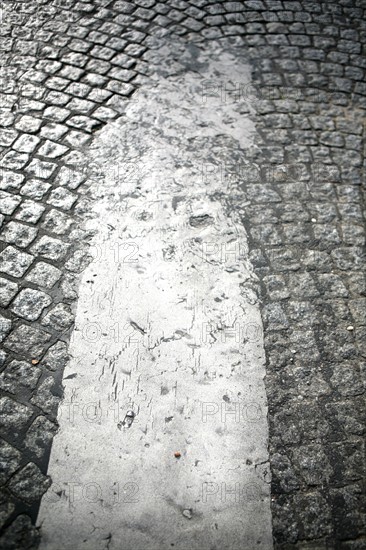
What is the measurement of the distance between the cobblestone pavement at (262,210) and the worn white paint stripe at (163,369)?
139 millimetres

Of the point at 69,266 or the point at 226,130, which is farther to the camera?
the point at 226,130

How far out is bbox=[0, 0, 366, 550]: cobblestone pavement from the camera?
310cm

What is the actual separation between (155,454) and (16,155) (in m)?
3.13

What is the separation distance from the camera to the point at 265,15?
6.19 m

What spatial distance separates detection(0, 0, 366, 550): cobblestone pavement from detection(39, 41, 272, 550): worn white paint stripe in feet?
0.46

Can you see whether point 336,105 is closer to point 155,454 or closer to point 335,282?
point 335,282

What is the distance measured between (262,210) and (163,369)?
Answer: 72.5 inches

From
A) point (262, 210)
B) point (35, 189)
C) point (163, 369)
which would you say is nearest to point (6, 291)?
point (35, 189)

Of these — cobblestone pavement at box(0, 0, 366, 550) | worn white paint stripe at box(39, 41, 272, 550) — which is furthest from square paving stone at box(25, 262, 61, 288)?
worn white paint stripe at box(39, 41, 272, 550)

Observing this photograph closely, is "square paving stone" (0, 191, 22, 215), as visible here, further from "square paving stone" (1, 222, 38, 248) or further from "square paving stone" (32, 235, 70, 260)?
"square paving stone" (32, 235, 70, 260)

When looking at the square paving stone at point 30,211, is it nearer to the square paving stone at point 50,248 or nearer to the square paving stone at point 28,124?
the square paving stone at point 50,248

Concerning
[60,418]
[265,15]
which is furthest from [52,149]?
[265,15]

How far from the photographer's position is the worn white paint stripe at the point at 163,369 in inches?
115

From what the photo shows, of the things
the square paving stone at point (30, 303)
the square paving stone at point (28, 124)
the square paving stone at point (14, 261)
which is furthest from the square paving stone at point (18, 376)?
the square paving stone at point (28, 124)
